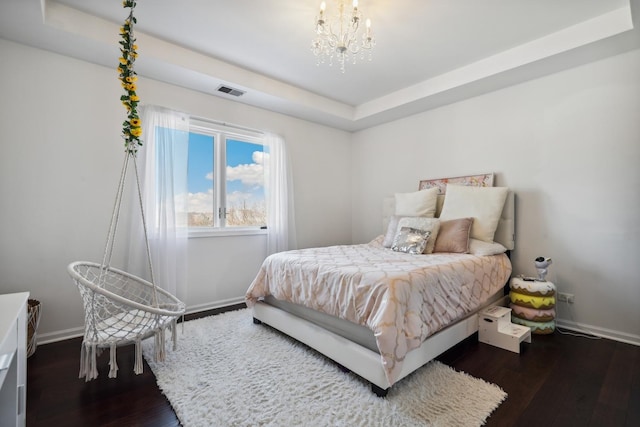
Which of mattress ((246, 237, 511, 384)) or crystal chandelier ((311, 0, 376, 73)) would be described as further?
crystal chandelier ((311, 0, 376, 73))

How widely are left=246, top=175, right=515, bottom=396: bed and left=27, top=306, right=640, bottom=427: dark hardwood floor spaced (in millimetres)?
384

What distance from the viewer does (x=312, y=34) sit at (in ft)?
8.20

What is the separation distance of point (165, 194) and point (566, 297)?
409 centimetres

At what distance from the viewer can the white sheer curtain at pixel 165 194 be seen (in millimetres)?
2863

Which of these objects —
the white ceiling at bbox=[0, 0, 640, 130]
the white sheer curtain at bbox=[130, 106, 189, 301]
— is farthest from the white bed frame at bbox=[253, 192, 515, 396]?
the white ceiling at bbox=[0, 0, 640, 130]

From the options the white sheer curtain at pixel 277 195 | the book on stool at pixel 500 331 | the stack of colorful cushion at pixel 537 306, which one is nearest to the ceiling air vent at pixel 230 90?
the white sheer curtain at pixel 277 195

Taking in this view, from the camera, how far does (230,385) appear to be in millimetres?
1797

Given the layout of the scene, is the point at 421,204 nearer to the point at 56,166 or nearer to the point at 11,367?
the point at 11,367

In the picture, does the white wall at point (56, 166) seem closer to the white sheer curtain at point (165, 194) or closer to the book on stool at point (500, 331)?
the white sheer curtain at point (165, 194)

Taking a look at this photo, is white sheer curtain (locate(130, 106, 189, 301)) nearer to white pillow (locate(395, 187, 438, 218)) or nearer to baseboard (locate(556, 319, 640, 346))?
white pillow (locate(395, 187, 438, 218))

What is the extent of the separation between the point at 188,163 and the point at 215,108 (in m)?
0.76

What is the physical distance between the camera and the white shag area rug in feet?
4.94

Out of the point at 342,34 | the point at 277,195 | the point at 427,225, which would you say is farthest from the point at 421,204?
the point at 342,34

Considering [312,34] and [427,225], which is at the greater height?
[312,34]
